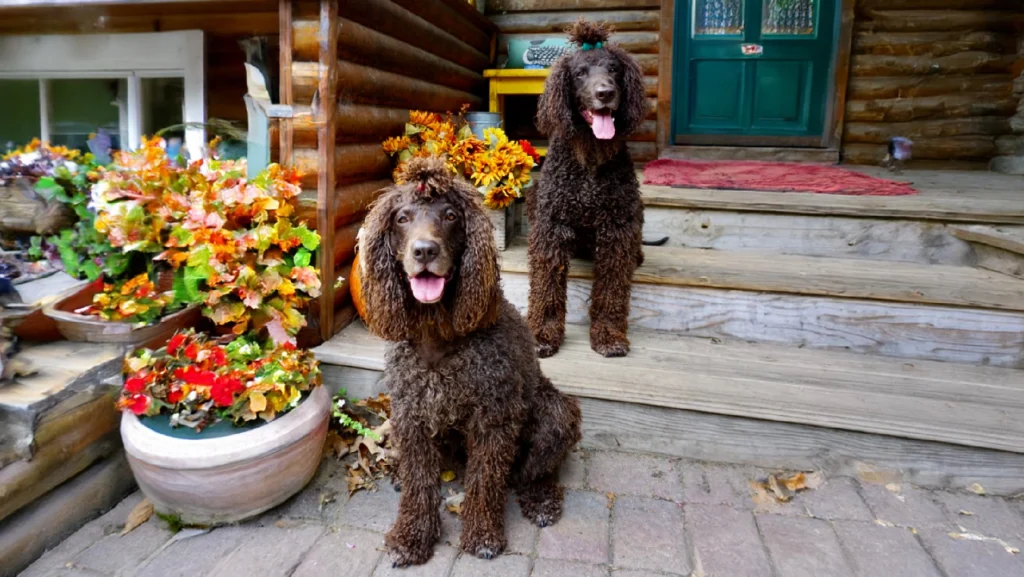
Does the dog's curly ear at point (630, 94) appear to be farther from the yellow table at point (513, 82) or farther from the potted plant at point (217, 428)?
the yellow table at point (513, 82)

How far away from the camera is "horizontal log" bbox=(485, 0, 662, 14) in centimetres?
495

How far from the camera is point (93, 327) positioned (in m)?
2.07

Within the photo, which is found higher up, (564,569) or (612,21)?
(612,21)

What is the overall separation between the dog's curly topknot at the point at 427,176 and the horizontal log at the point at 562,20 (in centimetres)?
381

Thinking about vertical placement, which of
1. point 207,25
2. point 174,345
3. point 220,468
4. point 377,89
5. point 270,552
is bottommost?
point 270,552

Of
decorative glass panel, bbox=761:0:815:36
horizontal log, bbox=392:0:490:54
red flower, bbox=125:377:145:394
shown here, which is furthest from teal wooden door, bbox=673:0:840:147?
red flower, bbox=125:377:145:394

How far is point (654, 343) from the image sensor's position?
2742 mm

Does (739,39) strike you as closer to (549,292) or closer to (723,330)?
(723,330)

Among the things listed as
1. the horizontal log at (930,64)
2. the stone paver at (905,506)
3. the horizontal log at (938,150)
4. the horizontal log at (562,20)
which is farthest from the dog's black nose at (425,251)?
the horizontal log at (930,64)

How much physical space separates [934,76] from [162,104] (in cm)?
540

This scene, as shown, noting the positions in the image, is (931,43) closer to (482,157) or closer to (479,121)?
(479,121)

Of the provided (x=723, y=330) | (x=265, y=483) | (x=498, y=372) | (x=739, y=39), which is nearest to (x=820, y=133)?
(x=739, y=39)

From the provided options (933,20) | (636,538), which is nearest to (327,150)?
(636,538)

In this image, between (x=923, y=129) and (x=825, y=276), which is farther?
(x=923, y=129)
